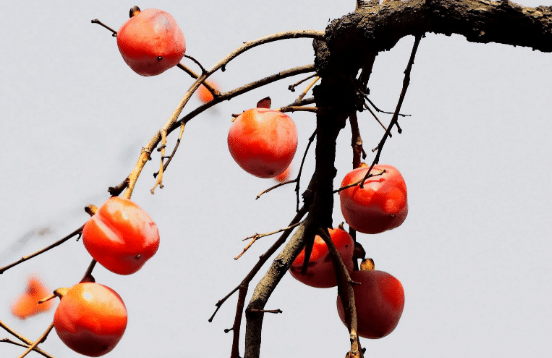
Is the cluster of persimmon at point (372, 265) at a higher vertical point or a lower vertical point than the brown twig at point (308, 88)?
lower

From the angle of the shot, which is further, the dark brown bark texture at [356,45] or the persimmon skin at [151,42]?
the persimmon skin at [151,42]

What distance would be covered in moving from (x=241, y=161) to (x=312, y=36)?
1.09ft

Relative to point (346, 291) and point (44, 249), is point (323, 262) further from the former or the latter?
point (44, 249)

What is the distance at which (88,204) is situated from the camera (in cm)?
147

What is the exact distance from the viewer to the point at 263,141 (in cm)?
161

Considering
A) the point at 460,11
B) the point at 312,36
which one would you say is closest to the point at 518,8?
the point at 460,11

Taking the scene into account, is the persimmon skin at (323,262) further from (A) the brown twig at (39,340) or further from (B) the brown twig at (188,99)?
(A) the brown twig at (39,340)

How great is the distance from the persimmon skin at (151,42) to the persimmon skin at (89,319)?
481mm

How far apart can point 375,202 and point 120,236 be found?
57cm

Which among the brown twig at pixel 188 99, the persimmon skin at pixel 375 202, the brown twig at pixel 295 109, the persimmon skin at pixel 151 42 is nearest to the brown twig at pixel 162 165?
the brown twig at pixel 188 99

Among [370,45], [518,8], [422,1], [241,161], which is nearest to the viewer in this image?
[518,8]

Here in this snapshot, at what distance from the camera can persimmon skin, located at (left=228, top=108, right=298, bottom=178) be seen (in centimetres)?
161

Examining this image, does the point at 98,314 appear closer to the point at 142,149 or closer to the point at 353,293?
the point at 142,149

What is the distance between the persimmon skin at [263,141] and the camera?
1.61 metres
